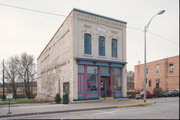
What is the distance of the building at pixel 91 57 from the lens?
1895cm

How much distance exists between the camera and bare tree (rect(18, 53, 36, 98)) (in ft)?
156

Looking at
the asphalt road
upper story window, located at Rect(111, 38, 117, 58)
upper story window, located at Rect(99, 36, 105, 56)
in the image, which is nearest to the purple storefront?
upper story window, located at Rect(99, 36, 105, 56)

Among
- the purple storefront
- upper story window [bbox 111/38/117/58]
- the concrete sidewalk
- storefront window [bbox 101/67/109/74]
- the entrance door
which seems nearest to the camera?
the concrete sidewalk

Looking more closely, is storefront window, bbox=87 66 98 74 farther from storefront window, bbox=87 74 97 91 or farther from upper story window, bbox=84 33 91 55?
upper story window, bbox=84 33 91 55

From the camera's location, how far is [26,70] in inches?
1879

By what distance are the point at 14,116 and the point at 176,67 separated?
32.7 feet

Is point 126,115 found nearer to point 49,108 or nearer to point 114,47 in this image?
point 49,108

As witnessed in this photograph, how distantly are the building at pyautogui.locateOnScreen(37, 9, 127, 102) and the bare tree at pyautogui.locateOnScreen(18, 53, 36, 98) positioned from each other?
27711mm

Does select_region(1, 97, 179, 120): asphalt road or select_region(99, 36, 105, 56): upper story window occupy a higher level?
select_region(99, 36, 105, 56): upper story window

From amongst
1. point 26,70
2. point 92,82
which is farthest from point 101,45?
point 26,70

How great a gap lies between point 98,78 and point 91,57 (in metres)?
2.57

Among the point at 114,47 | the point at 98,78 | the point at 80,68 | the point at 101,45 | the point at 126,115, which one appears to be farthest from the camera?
the point at 114,47

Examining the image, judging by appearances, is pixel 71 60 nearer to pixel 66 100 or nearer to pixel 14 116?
pixel 66 100

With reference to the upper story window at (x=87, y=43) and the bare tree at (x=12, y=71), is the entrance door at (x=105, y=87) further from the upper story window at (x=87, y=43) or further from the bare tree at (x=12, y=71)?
the bare tree at (x=12, y=71)
